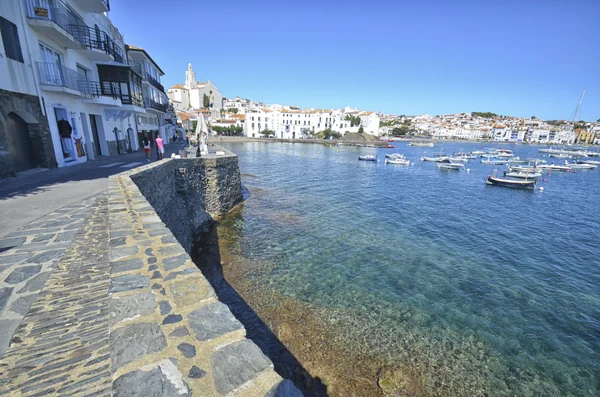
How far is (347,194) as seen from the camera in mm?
27156

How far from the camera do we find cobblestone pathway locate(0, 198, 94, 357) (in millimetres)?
3516

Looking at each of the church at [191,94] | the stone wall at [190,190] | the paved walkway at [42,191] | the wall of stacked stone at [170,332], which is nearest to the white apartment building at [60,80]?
the paved walkway at [42,191]

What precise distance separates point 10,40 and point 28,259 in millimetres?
13476

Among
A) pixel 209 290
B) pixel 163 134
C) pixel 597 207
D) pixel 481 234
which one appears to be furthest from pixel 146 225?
pixel 163 134

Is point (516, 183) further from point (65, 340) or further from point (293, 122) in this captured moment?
point (293, 122)

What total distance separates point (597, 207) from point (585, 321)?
2607 centimetres

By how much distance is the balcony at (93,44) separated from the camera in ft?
55.9

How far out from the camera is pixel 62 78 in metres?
15.0

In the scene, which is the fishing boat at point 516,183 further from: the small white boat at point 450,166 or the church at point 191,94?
the church at point 191,94

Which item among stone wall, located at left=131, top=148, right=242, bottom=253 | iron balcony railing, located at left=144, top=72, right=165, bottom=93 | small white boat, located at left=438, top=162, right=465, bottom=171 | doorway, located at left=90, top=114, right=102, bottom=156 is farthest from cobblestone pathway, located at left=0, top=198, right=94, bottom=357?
small white boat, located at left=438, top=162, right=465, bottom=171

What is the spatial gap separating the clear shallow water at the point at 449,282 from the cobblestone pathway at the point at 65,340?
6.68m

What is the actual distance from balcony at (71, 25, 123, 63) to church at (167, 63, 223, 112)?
352 ft

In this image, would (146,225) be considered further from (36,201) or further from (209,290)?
(36,201)

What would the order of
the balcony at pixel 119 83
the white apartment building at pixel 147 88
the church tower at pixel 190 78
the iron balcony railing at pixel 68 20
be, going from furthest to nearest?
the church tower at pixel 190 78 < the white apartment building at pixel 147 88 < the balcony at pixel 119 83 < the iron balcony railing at pixel 68 20
